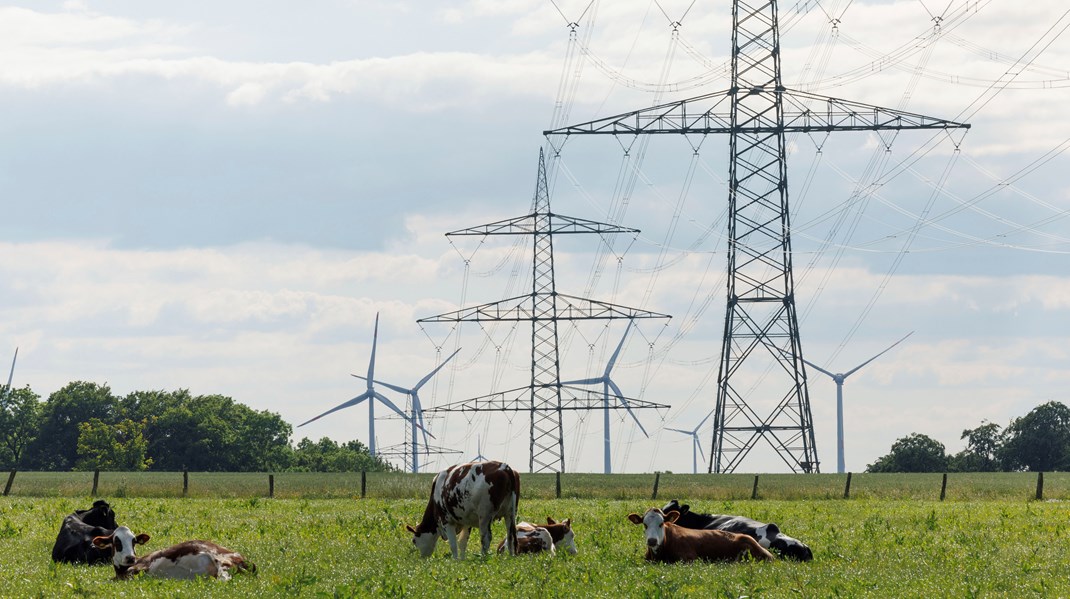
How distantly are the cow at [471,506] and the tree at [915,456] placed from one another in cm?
13031

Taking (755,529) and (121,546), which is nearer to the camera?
(121,546)

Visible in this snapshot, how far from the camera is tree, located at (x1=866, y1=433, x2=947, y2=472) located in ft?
484

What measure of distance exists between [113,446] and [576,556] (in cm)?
13519

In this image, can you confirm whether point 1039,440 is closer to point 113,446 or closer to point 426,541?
point 113,446

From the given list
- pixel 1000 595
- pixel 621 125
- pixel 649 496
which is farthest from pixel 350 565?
pixel 621 125

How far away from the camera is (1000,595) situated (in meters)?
17.4

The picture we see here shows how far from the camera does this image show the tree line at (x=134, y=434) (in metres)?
152

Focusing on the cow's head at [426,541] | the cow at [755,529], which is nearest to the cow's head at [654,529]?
the cow at [755,529]

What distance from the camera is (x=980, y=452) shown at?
15438 cm

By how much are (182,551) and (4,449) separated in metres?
147

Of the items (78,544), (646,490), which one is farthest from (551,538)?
(646,490)

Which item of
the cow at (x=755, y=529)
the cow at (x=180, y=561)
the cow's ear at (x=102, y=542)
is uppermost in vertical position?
the cow at (x=755, y=529)

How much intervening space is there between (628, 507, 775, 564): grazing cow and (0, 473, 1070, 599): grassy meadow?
65 centimetres

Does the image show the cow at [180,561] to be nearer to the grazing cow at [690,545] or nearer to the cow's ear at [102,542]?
the cow's ear at [102,542]
